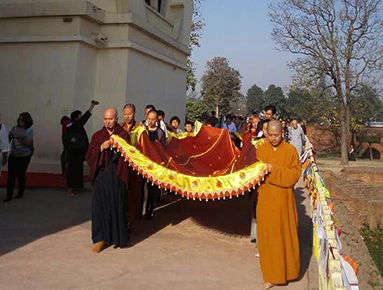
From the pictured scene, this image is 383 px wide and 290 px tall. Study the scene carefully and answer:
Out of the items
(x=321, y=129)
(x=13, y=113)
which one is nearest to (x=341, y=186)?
(x=13, y=113)

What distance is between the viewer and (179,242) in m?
5.94

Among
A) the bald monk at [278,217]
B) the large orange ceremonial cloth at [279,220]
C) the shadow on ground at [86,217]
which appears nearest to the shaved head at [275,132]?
the bald monk at [278,217]

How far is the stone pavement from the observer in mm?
4465

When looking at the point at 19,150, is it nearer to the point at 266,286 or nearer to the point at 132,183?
the point at 132,183

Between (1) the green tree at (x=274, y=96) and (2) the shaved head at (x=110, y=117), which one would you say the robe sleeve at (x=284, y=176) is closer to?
(2) the shaved head at (x=110, y=117)

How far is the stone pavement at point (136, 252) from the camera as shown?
4.46 m

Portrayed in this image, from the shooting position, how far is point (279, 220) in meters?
4.39

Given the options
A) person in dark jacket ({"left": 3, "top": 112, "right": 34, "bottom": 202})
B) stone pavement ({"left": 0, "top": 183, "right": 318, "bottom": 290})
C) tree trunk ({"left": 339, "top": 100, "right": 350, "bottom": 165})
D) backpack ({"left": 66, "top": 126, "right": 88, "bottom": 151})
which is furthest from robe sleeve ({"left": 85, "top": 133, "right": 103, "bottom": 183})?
tree trunk ({"left": 339, "top": 100, "right": 350, "bottom": 165})

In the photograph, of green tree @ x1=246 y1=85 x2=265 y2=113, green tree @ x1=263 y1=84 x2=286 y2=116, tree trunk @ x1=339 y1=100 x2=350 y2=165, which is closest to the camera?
tree trunk @ x1=339 y1=100 x2=350 y2=165

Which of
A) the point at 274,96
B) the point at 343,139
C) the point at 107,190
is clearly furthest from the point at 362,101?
the point at 274,96

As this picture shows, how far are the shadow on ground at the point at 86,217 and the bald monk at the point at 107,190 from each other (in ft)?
1.79

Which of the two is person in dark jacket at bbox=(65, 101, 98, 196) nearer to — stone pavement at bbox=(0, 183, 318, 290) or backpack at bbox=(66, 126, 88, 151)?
backpack at bbox=(66, 126, 88, 151)

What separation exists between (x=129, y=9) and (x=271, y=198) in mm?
7976

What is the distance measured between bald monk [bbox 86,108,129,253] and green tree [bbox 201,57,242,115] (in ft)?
142
